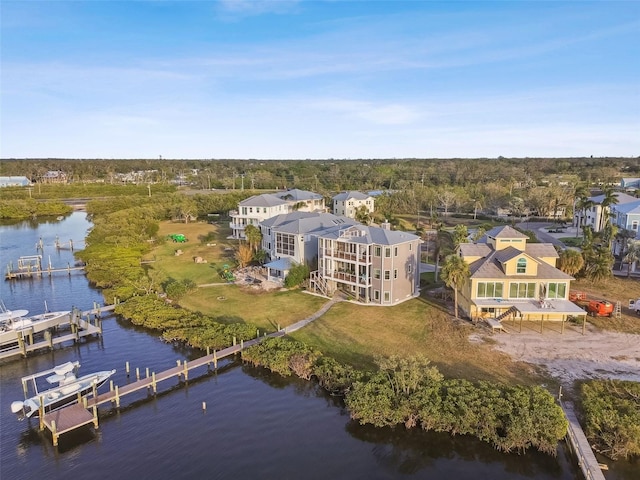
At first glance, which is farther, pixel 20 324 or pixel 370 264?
pixel 370 264

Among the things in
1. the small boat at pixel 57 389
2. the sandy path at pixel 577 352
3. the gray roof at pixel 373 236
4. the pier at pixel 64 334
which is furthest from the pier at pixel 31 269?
the sandy path at pixel 577 352

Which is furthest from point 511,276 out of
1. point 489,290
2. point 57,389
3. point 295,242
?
point 57,389

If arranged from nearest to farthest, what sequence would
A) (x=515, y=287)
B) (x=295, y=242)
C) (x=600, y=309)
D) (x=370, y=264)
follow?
(x=600, y=309), (x=515, y=287), (x=370, y=264), (x=295, y=242)

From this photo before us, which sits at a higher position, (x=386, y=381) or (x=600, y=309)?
(x=600, y=309)

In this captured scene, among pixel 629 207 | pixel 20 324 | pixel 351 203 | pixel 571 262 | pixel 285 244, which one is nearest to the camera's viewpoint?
pixel 20 324

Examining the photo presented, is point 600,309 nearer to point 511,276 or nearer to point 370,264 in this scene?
point 511,276

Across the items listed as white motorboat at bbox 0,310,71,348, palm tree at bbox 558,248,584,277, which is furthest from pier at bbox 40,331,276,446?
palm tree at bbox 558,248,584,277
